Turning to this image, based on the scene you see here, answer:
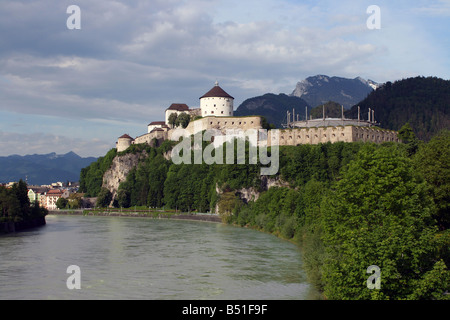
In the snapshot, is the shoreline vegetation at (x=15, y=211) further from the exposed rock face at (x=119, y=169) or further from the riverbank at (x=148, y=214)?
the exposed rock face at (x=119, y=169)

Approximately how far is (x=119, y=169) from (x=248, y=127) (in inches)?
1270

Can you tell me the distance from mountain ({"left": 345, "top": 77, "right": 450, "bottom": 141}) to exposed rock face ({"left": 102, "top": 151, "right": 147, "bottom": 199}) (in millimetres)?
58297

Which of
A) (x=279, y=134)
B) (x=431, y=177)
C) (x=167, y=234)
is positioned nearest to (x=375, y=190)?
(x=431, y=177)

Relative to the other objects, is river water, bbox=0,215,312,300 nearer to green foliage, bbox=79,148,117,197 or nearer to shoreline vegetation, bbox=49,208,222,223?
shoreline vegetation, bbox=49,208,222,223

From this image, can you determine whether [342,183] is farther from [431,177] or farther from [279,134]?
[279,134]

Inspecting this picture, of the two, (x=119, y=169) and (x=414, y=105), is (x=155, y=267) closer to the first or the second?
(x=119, y=169)

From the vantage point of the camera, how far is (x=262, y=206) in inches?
2165

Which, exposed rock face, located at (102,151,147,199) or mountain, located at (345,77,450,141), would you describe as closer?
exposed rock face, located at (102,151,147,199)

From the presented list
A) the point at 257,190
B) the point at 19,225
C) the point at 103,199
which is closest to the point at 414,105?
the point at 257,190

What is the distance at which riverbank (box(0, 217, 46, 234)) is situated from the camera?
4912 cm

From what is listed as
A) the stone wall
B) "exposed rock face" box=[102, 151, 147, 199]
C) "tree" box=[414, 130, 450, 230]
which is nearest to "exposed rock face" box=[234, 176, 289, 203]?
the stone wall

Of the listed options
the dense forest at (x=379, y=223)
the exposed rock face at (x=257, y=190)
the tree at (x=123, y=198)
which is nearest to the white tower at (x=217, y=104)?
the tree at (x=123, y=198)

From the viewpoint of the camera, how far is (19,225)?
175 ft
